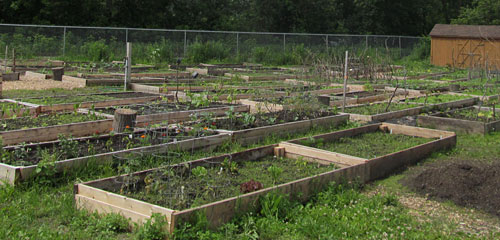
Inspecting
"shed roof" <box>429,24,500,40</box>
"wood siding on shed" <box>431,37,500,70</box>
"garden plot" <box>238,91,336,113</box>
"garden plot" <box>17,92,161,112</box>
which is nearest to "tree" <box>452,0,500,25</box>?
"shed roof" <box>429,24,500,40</box>

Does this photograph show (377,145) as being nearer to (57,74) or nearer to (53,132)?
(53,132)

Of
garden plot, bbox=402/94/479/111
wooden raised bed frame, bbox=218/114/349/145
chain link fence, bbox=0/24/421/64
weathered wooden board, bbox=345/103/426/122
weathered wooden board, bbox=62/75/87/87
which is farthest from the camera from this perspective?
chain link fence, bbox=0/24/421/64

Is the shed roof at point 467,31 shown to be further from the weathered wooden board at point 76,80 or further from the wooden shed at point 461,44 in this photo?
the weathered wooden board at point 76,80

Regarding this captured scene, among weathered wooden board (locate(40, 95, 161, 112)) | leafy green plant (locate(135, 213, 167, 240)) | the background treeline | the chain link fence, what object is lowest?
leafy green plant (locate(135, 213, 167, 240))

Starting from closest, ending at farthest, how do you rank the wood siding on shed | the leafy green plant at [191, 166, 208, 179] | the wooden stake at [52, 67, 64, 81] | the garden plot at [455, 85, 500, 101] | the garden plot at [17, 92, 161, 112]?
the leafy green plant at [191, 166, 208, 179] → the garden plot at [17, 92, 161, 112] → the wooden stake at [52, 67, 64, 81] → the garden plot at [455, 85, 500, 101] → the wood siding on shed

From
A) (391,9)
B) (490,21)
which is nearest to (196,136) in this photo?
(490,21)

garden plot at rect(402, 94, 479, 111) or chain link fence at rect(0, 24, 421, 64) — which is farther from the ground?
chain link fence at rect(0, 24, 421, 64)

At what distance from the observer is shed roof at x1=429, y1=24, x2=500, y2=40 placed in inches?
1085

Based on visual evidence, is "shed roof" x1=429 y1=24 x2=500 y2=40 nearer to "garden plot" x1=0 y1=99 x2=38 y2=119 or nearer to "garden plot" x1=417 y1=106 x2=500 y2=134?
"garden plot" x1=417 y1=106 x2=500 y2=134

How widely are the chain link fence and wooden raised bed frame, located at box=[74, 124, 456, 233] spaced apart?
12.1 m

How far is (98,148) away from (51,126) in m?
1.25

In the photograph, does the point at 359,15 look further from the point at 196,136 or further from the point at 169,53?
the point at 196,136

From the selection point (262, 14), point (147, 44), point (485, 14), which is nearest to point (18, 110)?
point (147, 44)

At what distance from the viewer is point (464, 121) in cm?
1049
